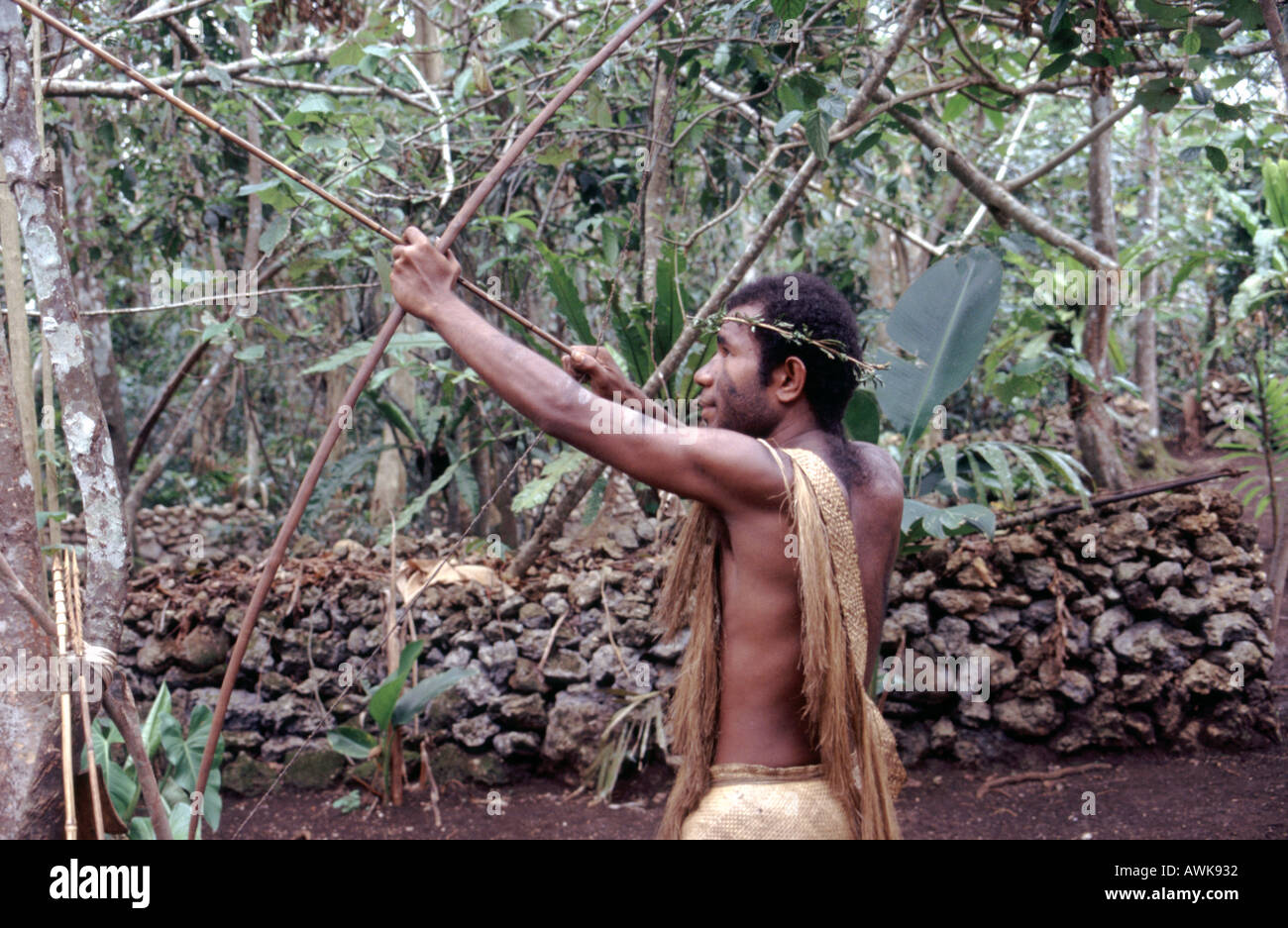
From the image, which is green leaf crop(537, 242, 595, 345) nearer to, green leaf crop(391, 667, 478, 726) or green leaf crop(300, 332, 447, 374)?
green leaf crop(300, 332, 447, 374)

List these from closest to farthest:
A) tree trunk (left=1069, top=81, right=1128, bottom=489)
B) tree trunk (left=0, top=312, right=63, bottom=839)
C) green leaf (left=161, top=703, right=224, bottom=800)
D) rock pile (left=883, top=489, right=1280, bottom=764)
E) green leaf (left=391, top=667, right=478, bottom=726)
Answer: tree trunk (left=0, top=312, right=63, bottom=839), green leaf (left=161, top=703, right=224, bottom=800), green leaf (left=391, top=667, right=478, bottom=726), rock pile (left=883, top=489, right=1280, bottom=764), tree trunk (left=1069, top=81, right=1128, bottom=489)

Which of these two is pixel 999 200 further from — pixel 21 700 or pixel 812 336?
pixel 21 700

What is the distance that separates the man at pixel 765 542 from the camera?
185 cm

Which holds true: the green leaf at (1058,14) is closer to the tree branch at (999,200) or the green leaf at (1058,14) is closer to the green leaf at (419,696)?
the tree branch at (999,200)

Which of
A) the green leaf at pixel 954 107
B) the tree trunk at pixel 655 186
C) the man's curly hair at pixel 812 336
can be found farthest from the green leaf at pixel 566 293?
the man's curly hair at pixel 812 336

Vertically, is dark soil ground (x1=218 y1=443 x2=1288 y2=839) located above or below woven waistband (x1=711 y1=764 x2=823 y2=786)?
below

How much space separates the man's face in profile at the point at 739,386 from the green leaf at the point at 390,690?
2673 mm

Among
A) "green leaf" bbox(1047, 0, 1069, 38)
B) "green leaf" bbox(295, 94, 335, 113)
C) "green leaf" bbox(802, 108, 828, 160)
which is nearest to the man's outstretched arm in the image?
"green leaf" bbox(802, 108, 828, 160)

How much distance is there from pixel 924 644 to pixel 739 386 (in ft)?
10.5

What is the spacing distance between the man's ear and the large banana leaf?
2.11 meters

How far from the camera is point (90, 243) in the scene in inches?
235

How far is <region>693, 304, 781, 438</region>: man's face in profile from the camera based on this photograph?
2.16 meters

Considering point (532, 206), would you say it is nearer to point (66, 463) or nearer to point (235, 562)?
point (235, 562)

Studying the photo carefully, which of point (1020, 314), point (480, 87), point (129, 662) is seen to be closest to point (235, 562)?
point (129, 662)
